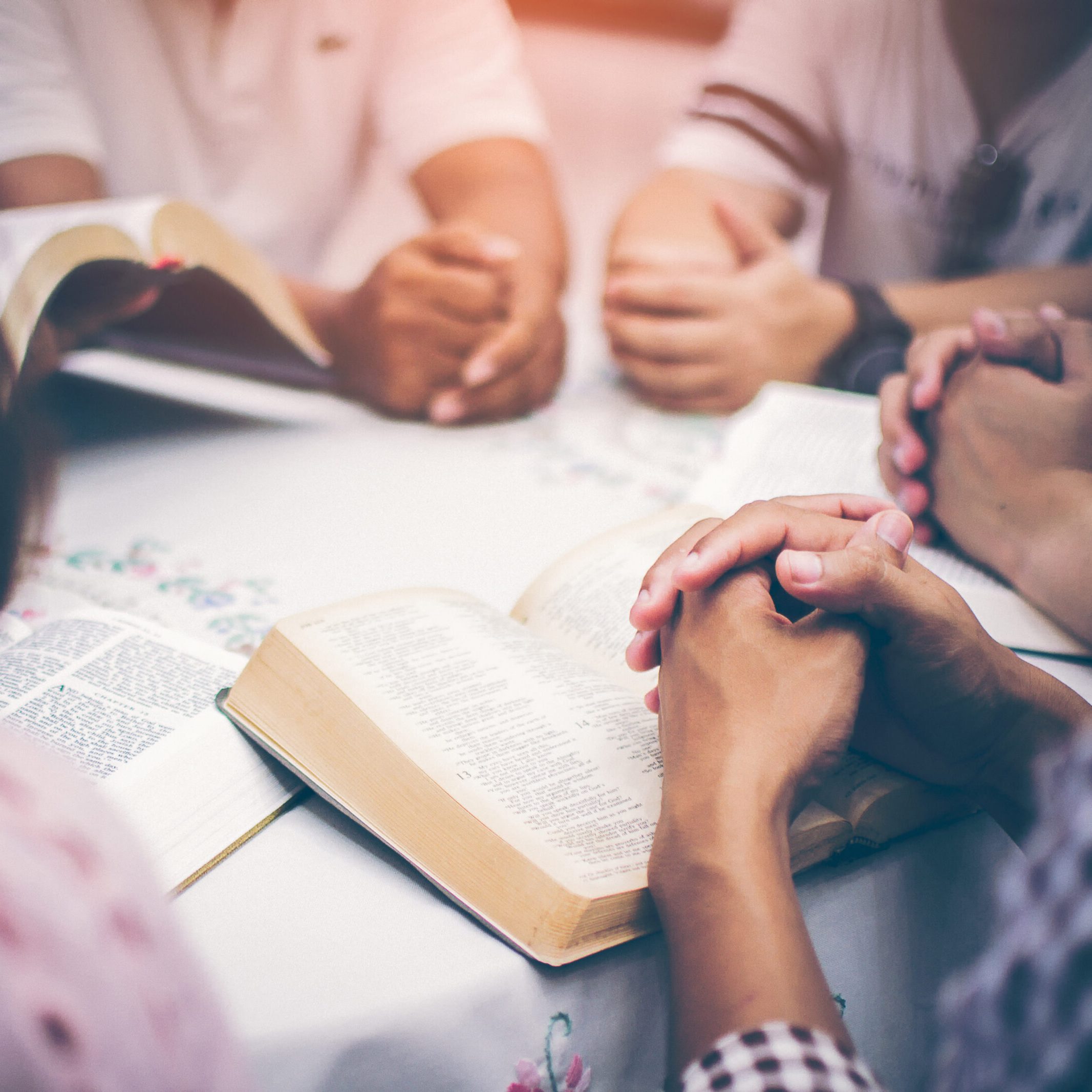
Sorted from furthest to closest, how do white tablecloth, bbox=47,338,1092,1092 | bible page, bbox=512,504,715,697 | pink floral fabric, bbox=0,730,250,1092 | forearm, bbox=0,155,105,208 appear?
forearm, bbox=0,155,105,208
bible page, bbox=512,504,715,697
white tablecloth, bbox=47,338,1092,1092
pink floral fabric, bbox=0,730,250,1092

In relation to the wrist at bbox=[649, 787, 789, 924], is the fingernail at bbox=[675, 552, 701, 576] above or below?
above

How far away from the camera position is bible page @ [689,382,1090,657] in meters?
0.44

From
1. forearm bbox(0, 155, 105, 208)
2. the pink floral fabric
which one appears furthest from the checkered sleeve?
forearm bbox(0, 155, 105, 208)

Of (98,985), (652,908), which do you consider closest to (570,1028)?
(652,908)

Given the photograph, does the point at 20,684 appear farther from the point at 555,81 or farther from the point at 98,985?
the point at 555,81

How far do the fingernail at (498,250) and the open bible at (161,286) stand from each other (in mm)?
185

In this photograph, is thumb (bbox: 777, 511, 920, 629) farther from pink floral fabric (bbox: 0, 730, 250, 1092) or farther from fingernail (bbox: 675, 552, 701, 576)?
pink floral fabric (bbox: 0, 730, 250, 1092)

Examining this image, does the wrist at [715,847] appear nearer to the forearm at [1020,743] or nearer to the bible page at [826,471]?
the forearm at [1020,743]

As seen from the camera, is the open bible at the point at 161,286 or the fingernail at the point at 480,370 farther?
the fingernail at the point at 480,370

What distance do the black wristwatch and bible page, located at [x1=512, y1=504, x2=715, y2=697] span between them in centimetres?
37

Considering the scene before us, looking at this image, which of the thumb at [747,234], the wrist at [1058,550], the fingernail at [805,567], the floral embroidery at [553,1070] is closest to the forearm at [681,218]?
the thumb at [747,234]

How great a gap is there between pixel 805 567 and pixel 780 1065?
16cm

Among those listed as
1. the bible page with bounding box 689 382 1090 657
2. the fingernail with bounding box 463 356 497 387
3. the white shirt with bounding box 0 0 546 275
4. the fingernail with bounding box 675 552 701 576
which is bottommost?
the bible page with bounding box 689 382 1090 657

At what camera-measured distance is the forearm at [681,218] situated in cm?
80
